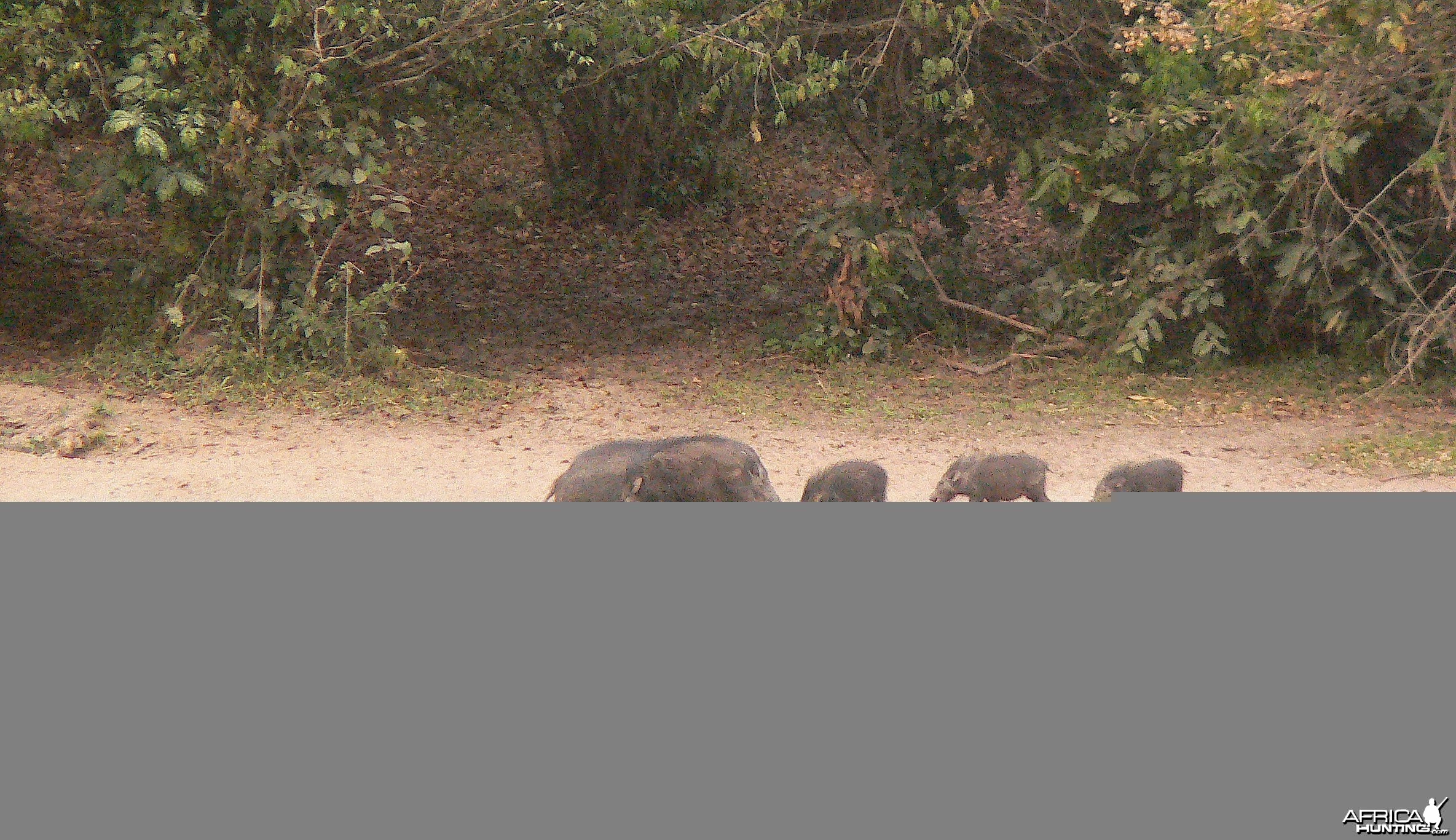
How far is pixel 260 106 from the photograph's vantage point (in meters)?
9.08

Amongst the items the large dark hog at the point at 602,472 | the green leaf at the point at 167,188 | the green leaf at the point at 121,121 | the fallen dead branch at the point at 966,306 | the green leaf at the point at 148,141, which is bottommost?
the fallen dead branch at the point at 966,306

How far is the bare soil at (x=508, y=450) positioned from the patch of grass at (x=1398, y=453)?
129 millimetres

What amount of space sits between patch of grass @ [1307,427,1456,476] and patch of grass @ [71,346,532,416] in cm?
471

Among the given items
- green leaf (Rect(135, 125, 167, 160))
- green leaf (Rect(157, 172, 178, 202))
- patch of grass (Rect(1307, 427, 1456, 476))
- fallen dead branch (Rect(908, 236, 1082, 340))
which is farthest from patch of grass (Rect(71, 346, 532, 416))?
patch of grass (Rect(1307, 427, 1456, 476))

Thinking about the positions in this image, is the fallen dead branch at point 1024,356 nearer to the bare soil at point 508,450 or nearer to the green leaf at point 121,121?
the bare soil at point 508,450

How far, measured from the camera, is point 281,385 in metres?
8.82

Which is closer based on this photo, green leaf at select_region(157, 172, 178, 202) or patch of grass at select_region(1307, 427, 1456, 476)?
patch of grass at select_region(1307, 427, 1456, 476)

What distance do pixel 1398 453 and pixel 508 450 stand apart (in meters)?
4.58

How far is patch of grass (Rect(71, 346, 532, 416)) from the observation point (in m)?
8.57

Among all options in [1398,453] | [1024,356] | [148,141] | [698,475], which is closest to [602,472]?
[698,475]

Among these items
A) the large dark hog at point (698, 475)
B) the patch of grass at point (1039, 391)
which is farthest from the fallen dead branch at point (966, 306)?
the large dark hog at point (698, 475)

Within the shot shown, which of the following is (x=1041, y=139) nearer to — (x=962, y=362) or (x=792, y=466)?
(x=962, y=362)

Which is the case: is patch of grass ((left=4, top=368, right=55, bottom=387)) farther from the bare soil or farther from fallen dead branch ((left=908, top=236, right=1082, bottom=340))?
fallen dead branch ((left=908, top=236, right=1082, bottom=340))

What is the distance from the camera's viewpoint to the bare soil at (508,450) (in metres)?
6.80
